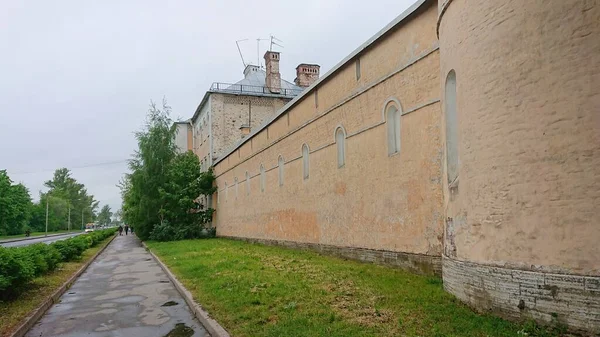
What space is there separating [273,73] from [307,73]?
9.72 ft

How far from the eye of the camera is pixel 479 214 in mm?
7055

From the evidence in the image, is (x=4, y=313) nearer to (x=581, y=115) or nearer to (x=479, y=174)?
(x=479, y=174)

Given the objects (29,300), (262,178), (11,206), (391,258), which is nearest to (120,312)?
(29,300)

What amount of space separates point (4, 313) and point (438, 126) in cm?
894

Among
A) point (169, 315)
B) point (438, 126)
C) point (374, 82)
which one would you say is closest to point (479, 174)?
point (438, 126)

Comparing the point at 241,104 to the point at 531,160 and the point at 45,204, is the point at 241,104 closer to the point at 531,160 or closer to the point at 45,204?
the point at 531,160

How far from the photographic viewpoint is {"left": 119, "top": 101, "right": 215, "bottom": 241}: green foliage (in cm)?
3544

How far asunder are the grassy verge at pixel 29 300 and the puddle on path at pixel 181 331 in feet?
7.47

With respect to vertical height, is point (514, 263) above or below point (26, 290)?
above

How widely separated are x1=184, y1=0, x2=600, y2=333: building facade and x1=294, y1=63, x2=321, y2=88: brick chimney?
2837 centimetres

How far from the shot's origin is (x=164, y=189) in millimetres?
35969

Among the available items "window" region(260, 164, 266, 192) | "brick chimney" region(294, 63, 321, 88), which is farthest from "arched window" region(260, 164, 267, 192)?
A: "brick chimney" region(294, 63, 321, 88)

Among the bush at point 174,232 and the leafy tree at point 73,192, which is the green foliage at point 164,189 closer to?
the bush at point 174,232

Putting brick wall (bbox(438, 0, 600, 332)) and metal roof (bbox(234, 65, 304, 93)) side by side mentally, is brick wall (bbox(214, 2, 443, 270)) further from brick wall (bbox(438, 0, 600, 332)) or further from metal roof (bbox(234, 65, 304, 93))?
metal roof (bbox(234, 65, 304, 93))
